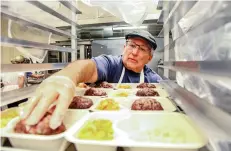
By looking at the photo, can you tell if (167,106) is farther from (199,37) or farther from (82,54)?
(82,54)

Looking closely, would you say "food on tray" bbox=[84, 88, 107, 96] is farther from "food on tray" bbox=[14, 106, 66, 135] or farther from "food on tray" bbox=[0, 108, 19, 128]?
"food on tray" bbox=[14, 106, 66, 135]

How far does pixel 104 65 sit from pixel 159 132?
Answer: 1212mm

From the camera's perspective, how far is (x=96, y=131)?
0.68 metres

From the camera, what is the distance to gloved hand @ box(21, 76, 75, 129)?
0.67 meters

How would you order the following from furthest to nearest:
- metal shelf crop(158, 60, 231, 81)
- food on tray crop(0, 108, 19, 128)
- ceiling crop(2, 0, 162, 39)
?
ceiling crop(2, 0, 162, 39) < food on tray crop(0, 108, 19, 128) < metal shelf crop(158, 60, 231, 81)

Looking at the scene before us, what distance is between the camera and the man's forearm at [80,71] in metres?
1.03

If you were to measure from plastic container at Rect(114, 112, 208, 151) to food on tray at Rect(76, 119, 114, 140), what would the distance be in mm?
40

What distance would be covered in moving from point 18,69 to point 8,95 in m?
0.11

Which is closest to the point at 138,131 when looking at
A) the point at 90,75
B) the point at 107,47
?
the point at 90,75

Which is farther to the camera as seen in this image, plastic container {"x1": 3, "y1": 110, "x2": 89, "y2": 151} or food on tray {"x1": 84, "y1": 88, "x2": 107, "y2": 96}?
food on tray {"x1": 84, "y1": 88, "x2": 107, "y2": 96}

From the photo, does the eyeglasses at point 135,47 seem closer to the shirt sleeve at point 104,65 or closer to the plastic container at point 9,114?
the shirt sleeve at point 104,65

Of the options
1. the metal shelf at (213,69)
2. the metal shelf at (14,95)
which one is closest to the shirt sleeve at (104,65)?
the metal shelf at (14,95)

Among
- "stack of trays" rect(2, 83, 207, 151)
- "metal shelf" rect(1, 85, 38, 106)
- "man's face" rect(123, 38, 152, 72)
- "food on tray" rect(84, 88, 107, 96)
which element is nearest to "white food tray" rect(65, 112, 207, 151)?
"stack of trays" rect(2, 83, 207, 151)

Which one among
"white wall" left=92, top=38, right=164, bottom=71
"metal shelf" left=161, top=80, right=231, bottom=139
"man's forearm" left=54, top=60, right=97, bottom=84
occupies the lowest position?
"metal shelf" left=161, top=80, right=231, bottom=139
